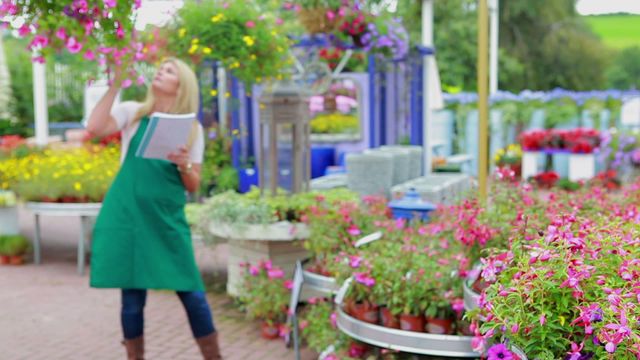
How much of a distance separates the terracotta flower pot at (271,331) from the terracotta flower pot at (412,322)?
1644 millimetres

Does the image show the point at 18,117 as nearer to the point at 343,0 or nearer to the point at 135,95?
the point at 135,95

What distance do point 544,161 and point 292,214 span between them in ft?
31.4

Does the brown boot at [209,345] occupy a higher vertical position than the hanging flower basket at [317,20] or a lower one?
lower

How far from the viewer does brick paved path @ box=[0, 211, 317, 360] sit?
15.3 ft

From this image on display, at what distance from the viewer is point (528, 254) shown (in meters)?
2.32

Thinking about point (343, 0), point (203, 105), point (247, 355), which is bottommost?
point (247, 355)

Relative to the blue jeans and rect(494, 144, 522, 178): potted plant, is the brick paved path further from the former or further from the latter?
rect(494, 144, 522, 178): potted plant

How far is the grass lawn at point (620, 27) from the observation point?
132 ft

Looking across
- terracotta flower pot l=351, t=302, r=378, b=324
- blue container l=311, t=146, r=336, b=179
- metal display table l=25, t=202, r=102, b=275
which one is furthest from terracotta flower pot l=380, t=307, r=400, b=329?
blue container l=311, t=146, r=336, b=179

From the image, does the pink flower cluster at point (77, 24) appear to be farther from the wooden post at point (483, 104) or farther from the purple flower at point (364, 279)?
the wooden post at point (483, 104)

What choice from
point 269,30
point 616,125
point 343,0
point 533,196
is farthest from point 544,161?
point 533,196

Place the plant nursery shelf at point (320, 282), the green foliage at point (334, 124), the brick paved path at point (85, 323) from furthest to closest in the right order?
the green foliage at point (334, 124), the brick paved path at point (85, 323), the plant nursery shelf at point (320, 282)

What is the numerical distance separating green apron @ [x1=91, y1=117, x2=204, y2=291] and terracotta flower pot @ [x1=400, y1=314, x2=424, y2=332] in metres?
1.14

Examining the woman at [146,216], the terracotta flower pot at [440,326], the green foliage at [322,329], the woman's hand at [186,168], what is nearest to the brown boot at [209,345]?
the woman at [146,216]
